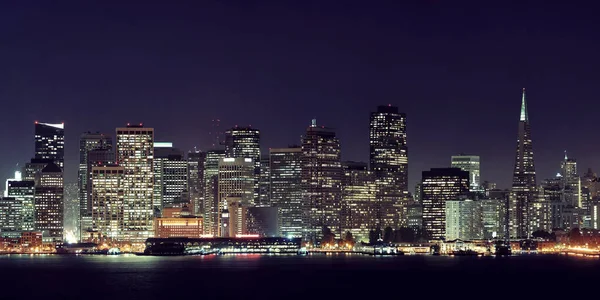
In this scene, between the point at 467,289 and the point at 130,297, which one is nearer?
the point at 130,297

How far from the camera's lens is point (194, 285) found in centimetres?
19662

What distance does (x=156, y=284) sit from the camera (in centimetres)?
19712

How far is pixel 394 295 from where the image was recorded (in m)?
180

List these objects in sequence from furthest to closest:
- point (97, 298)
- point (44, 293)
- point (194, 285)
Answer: point (194, 285)
point (44, 293)
point (97, 298)

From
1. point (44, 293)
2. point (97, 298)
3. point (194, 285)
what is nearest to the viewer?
point (97, 298)

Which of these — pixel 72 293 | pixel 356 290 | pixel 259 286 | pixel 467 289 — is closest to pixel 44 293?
pixel 72 293

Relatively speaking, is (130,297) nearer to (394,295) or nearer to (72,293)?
(72,293)

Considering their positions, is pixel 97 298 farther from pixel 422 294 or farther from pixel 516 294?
pixel 516 294

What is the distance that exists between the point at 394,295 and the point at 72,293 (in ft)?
151

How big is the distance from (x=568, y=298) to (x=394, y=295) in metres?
24.0

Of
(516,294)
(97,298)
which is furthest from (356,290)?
(97,298)

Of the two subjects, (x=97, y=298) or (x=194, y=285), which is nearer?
(x=97, y=298)

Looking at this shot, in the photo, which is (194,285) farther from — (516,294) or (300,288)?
(516,294)

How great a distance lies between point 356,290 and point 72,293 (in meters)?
41.0
